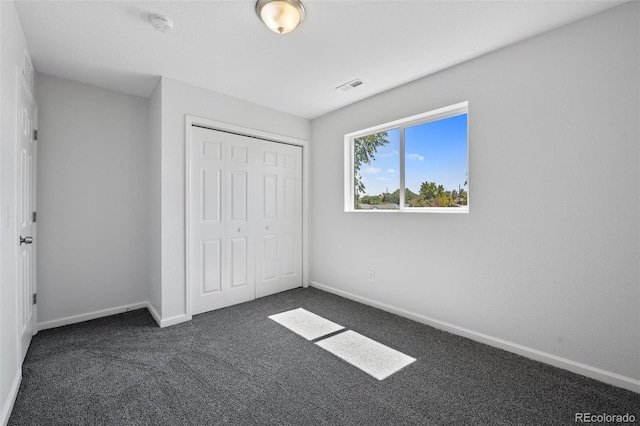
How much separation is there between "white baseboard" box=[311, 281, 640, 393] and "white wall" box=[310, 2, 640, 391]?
0.01 metres

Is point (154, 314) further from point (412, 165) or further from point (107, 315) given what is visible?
point (412, 165)

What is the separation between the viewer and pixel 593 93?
6.46 ft

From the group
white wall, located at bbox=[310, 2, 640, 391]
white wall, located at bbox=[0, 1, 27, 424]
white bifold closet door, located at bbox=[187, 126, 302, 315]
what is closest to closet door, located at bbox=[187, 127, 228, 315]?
white bifold closet door, located at bbox=[187, 126, 302, 315]

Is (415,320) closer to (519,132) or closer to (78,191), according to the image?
(519,132)

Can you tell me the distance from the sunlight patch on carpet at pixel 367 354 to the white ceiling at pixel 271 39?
247 centimetres

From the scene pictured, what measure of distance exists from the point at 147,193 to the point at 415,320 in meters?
3.32

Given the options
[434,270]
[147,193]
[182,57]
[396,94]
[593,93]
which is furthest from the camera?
[147,193]

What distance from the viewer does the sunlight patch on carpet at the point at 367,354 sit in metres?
2.12

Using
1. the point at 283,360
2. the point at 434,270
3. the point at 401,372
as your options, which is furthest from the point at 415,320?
the point at 283,360

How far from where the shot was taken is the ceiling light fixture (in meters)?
1.81

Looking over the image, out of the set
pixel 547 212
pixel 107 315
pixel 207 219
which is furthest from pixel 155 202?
pixel 547 212

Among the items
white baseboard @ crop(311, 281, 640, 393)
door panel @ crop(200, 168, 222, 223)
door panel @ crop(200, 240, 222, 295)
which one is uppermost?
door panel @ crop(200, 168, 222, 223)

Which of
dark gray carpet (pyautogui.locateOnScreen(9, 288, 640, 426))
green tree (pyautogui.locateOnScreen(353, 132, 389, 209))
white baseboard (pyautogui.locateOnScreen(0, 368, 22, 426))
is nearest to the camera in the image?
white baseboard (pyautogui.locateOnScreen(0, 368, 22, 426))

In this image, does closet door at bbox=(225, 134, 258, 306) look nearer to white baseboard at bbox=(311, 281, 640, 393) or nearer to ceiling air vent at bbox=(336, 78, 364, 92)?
ceiling air vent at bbox=(336, 78, 364, 92)
